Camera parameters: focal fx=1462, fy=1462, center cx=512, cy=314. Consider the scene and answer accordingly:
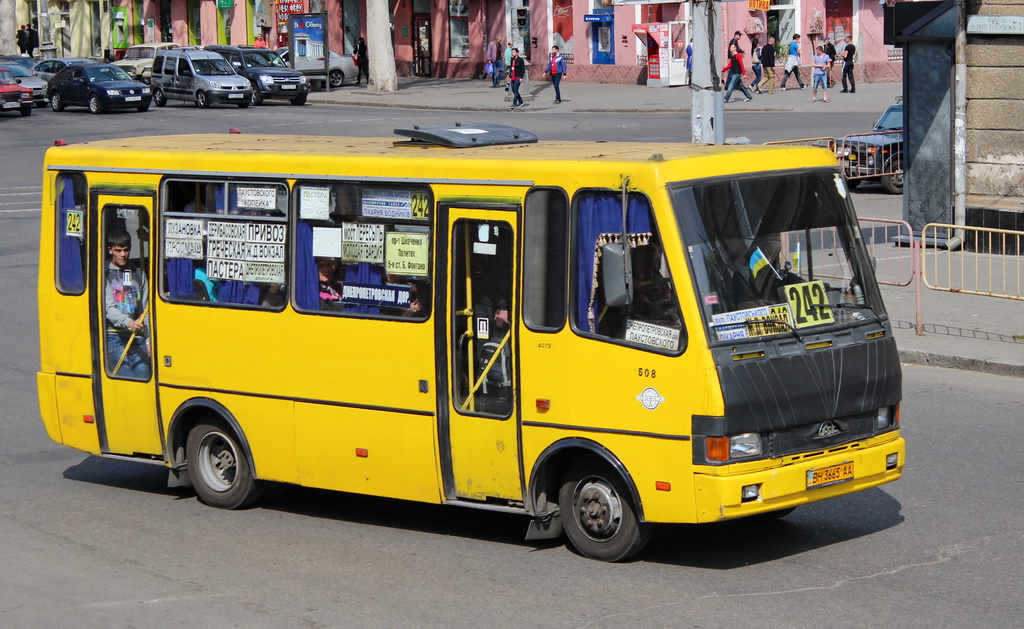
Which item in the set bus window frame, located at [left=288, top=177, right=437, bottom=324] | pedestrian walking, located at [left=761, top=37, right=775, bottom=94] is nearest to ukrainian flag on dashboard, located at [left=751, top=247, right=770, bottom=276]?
bus window frame, located at [left=288, top=177, right=437, bottom=324]

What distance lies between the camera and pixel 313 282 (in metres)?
8.84

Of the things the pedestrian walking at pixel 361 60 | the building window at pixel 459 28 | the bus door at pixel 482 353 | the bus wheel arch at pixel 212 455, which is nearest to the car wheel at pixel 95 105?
the pedestrian walking at pixel 361 60

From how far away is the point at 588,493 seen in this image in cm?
788

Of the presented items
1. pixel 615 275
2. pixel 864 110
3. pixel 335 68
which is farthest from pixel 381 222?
pixel 335 68

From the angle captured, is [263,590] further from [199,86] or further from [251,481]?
[199,86]

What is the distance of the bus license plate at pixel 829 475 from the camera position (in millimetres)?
7570

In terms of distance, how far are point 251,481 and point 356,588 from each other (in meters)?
2.02

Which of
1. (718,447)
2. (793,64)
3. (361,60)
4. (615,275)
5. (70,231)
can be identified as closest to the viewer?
(718,447)

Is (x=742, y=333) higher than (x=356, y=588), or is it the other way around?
(x=742, y=333)

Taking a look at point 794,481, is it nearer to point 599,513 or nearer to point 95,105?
point 599,513

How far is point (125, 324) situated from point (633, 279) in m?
3.92

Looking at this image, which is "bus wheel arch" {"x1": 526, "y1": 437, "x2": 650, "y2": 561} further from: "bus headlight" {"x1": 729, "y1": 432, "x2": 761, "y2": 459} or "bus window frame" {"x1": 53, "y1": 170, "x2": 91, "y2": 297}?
"bus window frame" {"x1": 53, "y1": 170, "x2": 91, "y2": 297}

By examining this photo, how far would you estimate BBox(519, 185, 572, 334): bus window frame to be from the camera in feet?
25.4

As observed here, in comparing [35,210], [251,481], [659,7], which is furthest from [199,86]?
[251,481]
